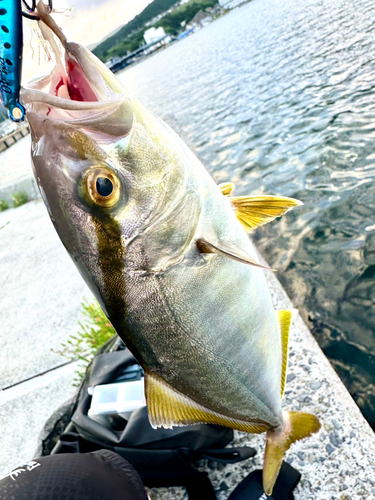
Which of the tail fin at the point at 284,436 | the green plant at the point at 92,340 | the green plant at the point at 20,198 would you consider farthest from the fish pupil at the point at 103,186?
the green plant at the point at 20,198

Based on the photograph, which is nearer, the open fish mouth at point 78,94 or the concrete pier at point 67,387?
the open fish mouth at point 78,94

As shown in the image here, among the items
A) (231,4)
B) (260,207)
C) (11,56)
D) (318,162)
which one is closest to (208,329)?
(260,207)

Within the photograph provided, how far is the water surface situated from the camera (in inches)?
157

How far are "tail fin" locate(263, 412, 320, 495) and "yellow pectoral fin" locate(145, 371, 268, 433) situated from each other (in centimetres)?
39

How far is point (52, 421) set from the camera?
2748 mm

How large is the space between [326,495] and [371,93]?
9.52m

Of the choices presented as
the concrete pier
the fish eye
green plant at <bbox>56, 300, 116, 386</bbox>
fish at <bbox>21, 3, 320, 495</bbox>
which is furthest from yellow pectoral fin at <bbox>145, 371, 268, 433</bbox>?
green plant at <bbox>56, 300, 116, 386</bbox>

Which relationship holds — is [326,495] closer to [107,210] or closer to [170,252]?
[170,252]

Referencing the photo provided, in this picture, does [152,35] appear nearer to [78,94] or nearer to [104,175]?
[78,94]

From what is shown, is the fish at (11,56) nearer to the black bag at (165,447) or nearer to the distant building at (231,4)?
the black bag at (165,447)

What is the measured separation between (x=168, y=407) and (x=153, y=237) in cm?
65

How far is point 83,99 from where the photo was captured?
115 centimetres

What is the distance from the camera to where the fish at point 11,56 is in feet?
Answer: 3.26

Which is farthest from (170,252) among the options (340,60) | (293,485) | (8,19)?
(340,60)
